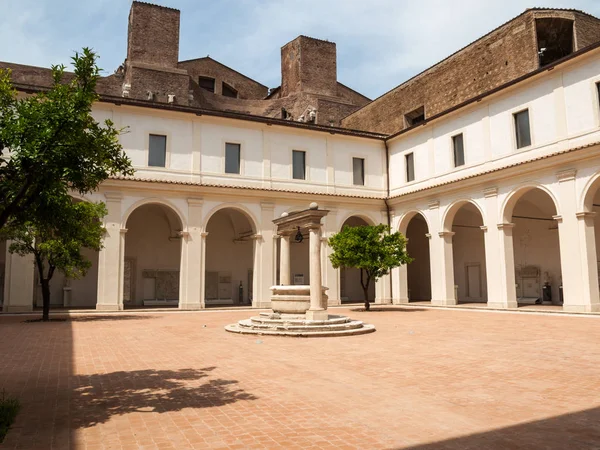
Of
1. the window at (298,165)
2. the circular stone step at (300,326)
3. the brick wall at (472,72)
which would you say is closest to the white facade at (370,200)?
the window at (298,165)

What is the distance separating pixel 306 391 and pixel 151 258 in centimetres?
2151

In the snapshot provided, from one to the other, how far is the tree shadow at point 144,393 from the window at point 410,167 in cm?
2001

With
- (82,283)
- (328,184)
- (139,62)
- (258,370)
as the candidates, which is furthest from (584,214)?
(139,62)

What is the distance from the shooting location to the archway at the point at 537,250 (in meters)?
24.1

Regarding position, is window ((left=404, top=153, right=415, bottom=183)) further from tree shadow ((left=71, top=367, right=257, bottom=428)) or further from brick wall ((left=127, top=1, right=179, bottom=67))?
tree shadow ((left=71, top=367, right=257, bottom=428))

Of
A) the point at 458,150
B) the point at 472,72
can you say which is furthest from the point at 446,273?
the point at 472,72

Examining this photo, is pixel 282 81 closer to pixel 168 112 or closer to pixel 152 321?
pixel 168 112

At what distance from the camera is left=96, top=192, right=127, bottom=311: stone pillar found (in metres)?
21.1

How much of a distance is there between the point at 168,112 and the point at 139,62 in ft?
42.2

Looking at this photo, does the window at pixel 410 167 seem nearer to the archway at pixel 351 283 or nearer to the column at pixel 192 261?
the archway at pixel 351 283

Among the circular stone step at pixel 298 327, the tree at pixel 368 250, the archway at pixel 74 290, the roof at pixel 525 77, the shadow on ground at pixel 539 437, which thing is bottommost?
the shadow on ground at pixel 539 437

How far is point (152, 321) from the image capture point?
16.5 meters

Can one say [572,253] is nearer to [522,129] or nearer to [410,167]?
[522,129]

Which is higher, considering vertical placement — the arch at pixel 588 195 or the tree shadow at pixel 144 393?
the arch at pixel 588 195
